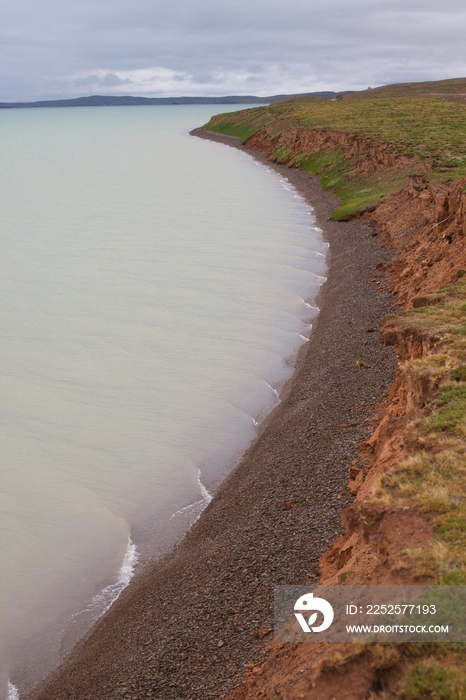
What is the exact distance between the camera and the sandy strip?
12.1 meters

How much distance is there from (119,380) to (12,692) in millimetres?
14101

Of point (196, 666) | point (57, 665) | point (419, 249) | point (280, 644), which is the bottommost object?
point (57, 665)

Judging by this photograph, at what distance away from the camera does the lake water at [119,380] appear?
53.8 ft

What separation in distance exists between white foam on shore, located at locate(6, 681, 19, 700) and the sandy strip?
0.54 m

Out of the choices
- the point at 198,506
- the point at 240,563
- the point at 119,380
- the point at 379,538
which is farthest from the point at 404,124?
the point at 379,538

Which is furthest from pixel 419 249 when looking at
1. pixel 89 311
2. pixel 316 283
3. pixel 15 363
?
pixel 15 363

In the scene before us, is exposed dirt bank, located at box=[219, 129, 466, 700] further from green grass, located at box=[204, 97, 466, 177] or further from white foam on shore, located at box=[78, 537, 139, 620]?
green grass, located at box=[204, 97, 466, 177]

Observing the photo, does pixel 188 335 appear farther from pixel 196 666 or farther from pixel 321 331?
pixel 196 666

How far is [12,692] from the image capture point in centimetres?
1305

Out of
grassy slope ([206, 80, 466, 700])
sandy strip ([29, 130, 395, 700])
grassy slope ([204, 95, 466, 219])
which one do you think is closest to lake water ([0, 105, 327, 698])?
sandy strip ([29, 130, 395, 700])

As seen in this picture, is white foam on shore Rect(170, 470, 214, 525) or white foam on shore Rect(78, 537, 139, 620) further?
white foam on shore Rect(170, 470, 214, 525)

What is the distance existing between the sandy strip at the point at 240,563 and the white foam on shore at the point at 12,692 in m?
0.54

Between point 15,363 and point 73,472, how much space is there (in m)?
9.07

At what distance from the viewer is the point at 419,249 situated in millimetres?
33250
